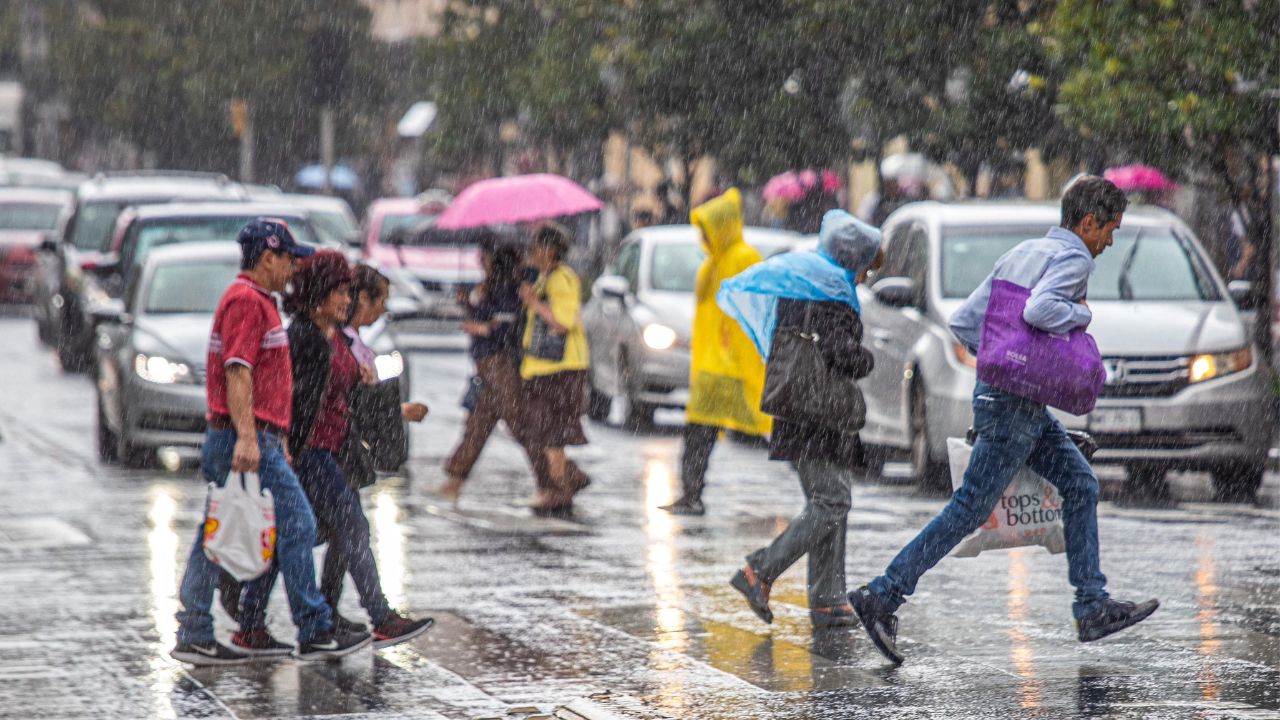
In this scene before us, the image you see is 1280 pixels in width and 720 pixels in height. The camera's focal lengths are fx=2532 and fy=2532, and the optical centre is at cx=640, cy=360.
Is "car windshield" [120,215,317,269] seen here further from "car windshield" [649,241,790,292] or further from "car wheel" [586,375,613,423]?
"car windshield" [649,241,790,292]

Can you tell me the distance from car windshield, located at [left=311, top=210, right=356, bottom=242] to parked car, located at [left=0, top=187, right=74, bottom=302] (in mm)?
10142

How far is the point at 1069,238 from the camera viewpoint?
27.9 ft

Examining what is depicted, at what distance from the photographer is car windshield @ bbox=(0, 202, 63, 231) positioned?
123 ft

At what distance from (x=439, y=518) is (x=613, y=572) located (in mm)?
2487

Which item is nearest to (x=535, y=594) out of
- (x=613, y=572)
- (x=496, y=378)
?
(x=613, y=572)

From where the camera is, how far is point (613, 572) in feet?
35.7

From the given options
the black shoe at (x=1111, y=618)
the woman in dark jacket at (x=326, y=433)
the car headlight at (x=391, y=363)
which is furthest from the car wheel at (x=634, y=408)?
the black shoe at (x=1111, y=618)

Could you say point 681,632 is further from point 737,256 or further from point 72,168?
point 72,168

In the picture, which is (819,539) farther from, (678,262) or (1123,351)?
(678,262)

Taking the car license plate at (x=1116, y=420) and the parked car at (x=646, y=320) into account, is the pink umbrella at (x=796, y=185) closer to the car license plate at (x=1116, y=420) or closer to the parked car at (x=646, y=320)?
the parked car at (x=646, y=320)

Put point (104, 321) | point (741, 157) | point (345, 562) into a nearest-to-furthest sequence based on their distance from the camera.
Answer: point (345, 562)
point (104, 321)
point (741, 157)

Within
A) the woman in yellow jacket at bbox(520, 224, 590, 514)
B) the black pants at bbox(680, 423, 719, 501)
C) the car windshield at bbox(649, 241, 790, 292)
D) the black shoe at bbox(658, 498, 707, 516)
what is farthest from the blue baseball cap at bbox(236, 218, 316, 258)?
the car windshield at bbox(649, 241, 790, 292)

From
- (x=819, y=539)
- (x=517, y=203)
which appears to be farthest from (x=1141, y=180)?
(x=819, y=539)

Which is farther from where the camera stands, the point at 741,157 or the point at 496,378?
the point at 741,157
